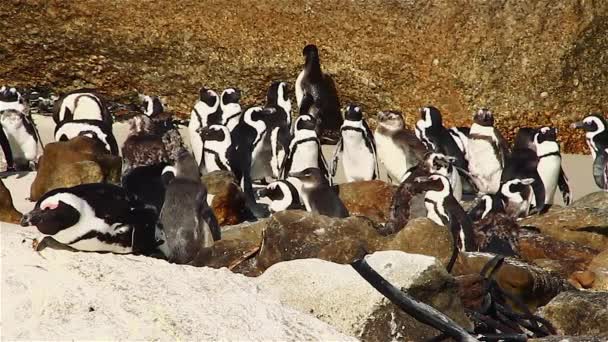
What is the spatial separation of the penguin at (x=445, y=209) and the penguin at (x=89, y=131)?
2.97m

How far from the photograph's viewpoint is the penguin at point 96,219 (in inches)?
240

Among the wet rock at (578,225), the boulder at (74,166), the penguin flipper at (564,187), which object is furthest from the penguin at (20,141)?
the penguin flipper at (564,187)

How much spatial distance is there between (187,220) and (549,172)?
17.6 feet

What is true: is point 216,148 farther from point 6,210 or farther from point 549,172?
point 6,210

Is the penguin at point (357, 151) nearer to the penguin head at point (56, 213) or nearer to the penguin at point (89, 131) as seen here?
the penguin at point (89, 131)

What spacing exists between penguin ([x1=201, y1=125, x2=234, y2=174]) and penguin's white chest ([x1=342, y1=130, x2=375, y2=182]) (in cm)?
136

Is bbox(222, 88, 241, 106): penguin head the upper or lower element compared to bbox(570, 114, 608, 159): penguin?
upper

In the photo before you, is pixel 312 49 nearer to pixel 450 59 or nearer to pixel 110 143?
pixel 450 59

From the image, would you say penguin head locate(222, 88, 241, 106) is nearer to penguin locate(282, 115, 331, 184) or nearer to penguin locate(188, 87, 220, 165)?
penguin locate(188, 87, 220, 165)

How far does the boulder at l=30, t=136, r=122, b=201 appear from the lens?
9547 mm

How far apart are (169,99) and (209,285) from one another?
10685 mm

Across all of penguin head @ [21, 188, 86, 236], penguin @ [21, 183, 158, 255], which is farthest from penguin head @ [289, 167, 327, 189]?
penguin head @ [21, 188, 86, 236]

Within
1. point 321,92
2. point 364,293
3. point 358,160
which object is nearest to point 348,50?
point 321,92

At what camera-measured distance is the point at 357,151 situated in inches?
517
